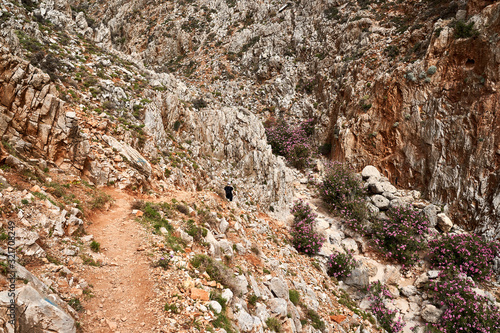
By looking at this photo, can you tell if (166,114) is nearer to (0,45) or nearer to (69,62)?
(69,62)

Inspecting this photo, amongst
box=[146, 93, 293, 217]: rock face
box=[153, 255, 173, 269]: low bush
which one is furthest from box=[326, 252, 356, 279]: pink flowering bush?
box=[153, 255, 173, 269]: low bush

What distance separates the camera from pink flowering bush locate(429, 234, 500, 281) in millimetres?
14711

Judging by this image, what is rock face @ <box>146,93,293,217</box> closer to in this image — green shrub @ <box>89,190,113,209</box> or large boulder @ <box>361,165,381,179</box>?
large boulder @ <box>361,165,381,179</box>

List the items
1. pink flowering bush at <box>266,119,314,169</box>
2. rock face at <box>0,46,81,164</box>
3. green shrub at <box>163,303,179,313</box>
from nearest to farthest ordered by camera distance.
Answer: green shrub at <box>163,303,179,313</box> < rock face at <box>0,46,81,164</box> < pink flowering bush at <box>266,119,314,169</box>

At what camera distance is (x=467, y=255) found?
14945 mm

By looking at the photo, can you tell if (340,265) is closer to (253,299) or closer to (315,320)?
(315,320)

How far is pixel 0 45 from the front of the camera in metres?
9.89

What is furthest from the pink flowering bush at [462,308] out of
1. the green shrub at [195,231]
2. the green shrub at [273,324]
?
the green shrub at [195,231]

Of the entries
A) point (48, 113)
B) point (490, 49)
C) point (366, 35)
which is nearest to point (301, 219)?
point (48, 113)

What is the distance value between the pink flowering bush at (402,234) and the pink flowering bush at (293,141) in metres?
10.2

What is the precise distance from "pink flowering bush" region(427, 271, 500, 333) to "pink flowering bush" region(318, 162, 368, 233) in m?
5.46

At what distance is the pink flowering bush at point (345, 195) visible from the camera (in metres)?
18.5

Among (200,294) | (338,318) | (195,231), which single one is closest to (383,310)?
(338,318)

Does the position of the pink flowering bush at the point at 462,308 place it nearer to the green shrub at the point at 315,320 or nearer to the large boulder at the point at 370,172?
the green shrub at the point at 315,320
